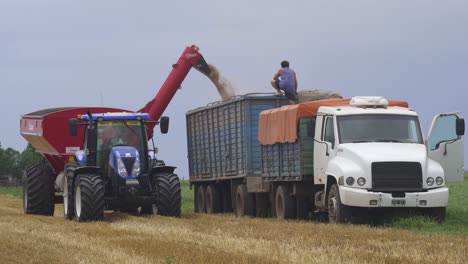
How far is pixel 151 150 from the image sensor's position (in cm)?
2361

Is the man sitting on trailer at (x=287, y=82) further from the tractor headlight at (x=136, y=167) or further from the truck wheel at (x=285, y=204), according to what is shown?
the tractor headlight at (x=136, y=167)

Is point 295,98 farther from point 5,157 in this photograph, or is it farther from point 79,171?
point 5,157

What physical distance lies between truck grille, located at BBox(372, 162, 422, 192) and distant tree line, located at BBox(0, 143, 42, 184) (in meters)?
114

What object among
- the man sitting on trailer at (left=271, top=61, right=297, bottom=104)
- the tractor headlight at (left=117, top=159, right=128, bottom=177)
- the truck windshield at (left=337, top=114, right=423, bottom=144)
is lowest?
the tractor headlight at (left=117, top=159, right=128, bottom=177)

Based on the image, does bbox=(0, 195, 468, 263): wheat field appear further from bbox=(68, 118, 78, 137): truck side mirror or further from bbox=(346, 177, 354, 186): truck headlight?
bbox=(68, 118, 78, 137): truck side mirror

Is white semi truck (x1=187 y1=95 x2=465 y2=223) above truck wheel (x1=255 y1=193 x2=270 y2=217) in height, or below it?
above

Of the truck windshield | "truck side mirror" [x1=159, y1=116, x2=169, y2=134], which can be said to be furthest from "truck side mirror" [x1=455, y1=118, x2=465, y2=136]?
"truck side mirror" [x1=159, y1=116, x2=169, y2=134]

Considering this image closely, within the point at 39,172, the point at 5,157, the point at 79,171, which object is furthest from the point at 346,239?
the point at 5,157

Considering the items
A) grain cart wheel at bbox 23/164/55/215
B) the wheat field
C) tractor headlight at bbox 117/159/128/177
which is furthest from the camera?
grain cart wheel at bbox 23/164/55/215

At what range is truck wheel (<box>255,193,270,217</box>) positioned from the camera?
2670cm

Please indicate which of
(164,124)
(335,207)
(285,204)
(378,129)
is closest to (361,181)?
(335,207)

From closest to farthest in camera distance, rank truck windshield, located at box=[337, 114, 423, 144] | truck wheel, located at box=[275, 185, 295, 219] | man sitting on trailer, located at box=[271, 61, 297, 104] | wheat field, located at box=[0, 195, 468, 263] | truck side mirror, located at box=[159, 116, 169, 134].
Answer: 1. wheat field, located at box=[0, 195, 468, 263]
2. truck windshield, located at box=[337, 114, 423, 144]
3. truck side mirror, located at box=[159, 116, 169, 134]
4. truck wheel, located at box=[275, 185, 295, 219]
5. man sitting on trailer, located at box=[271, 61, 297, 104]

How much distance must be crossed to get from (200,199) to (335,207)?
11.9m

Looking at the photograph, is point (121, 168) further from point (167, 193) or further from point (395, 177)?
point (395, 177)
